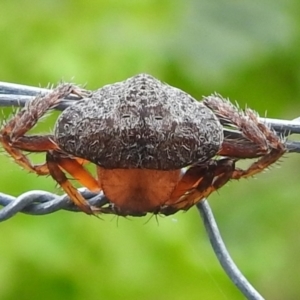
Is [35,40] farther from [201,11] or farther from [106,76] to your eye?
[201,11]

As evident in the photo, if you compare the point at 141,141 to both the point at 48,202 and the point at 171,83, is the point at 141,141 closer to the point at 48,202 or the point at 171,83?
the point at 48,202

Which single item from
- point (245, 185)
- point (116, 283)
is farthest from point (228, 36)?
point (116, 283)

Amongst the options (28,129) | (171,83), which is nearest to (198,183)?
(28,129)

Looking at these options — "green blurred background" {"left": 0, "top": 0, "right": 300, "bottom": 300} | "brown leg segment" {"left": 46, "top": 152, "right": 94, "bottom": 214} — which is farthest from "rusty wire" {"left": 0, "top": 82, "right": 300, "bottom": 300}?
"green blurred background" {"left": 0, "top": 0, "right": 300, "bottom": 300}

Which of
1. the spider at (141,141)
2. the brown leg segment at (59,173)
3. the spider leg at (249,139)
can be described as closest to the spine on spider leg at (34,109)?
the spider at (141,141)

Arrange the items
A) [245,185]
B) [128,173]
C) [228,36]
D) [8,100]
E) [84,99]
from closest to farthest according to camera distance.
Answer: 1. [8,100]
2. [84,99]
3. [128,173]
4. [228,36]
5. [245,185]
